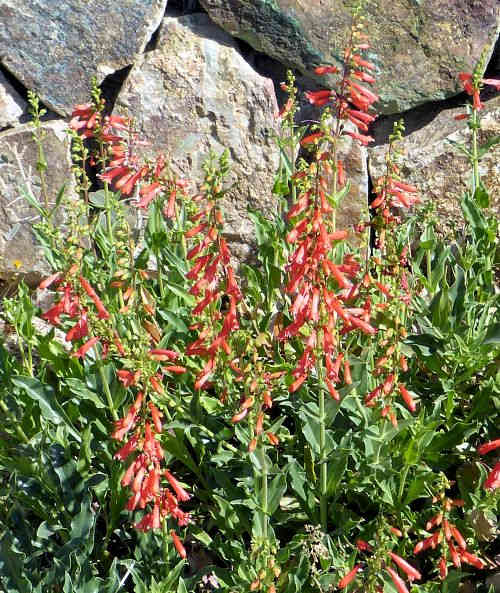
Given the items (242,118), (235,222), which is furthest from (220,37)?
(235,222)

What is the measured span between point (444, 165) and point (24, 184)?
2.74 m

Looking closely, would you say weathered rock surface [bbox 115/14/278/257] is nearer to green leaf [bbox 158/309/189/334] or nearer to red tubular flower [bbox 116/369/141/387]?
green leaf [bbox 158/309/189/334]

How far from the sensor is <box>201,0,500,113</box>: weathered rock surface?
4.80 m

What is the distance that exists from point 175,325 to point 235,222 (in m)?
1.43

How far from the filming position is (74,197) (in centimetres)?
499

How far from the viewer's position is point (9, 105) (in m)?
4.87

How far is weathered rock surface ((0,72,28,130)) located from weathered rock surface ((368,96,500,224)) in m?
2.33

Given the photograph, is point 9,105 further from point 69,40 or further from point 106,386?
point 106,386

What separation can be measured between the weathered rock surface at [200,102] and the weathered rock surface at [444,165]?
825 millimetres

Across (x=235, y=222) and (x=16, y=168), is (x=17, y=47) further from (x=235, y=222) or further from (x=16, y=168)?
(x=235, y=222)

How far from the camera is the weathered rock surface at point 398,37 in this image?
480cm

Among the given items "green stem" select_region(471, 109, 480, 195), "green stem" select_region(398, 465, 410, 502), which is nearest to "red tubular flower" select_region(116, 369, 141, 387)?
"green stem" select_region(398, 465, 410, 502)

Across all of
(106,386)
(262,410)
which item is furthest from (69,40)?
(262,410)

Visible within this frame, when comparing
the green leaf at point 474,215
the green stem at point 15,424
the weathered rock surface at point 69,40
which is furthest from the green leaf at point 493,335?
the weathered rock surface at point 69,40
